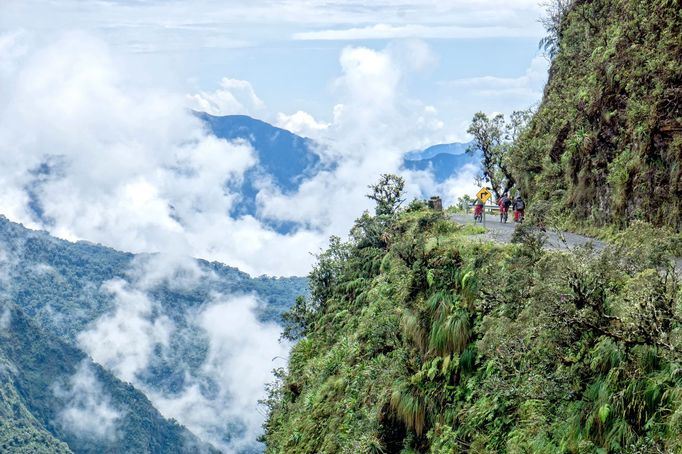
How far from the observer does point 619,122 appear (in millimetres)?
19359

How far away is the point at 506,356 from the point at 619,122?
1146cm

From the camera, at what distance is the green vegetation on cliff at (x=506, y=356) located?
27.7ft

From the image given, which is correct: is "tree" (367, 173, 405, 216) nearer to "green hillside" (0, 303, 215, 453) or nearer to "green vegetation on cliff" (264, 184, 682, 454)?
"green vegetation on cliff" (264, 184, 682, 454)

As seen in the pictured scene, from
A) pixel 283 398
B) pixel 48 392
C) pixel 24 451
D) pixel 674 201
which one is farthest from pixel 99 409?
pixel 674 201

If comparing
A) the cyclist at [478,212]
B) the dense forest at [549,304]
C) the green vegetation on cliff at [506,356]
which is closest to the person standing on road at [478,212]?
the cyclist at [478,212]

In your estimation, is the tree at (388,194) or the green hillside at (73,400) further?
the green hillside at (73,400)

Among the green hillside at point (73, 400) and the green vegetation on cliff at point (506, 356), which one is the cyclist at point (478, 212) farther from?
the green hillside at point (73, 400)

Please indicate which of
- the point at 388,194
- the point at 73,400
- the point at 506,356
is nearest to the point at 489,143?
the point at 388,194

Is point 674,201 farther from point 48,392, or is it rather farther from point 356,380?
point 48,392

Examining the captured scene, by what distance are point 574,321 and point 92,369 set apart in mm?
199441

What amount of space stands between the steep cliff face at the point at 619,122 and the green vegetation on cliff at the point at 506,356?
3.16 m

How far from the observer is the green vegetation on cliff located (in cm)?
844

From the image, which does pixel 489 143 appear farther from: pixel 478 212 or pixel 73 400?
pixel 73 400

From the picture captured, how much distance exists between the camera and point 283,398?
25688 millimetres
